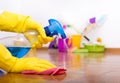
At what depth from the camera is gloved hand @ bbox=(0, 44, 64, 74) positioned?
776 millimetres

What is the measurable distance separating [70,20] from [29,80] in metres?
1.46

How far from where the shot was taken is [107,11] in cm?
203

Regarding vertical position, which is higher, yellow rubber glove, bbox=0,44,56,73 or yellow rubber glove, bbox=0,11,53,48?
yellow rubber glove, bbox=0,11,53,48

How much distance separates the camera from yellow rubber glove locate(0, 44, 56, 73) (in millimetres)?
776

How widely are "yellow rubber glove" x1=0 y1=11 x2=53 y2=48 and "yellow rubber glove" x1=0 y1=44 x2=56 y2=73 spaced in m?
0.06

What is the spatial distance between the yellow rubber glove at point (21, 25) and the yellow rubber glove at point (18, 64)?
0.19 ft

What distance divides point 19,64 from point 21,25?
0.12m

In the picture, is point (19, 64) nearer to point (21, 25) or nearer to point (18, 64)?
point (18, 64)

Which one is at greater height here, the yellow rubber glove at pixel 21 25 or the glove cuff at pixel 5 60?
the yellow rubber glove at pixel 21 25

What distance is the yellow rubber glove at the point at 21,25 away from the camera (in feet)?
2.59

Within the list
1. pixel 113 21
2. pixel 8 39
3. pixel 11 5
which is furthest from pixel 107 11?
pixel 8 39

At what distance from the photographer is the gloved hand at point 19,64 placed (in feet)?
2.55

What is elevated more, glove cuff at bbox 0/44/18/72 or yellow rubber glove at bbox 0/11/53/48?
yellow rubber glove at bbox 0/11/53/48

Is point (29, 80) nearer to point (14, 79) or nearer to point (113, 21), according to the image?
point (14, 79)
